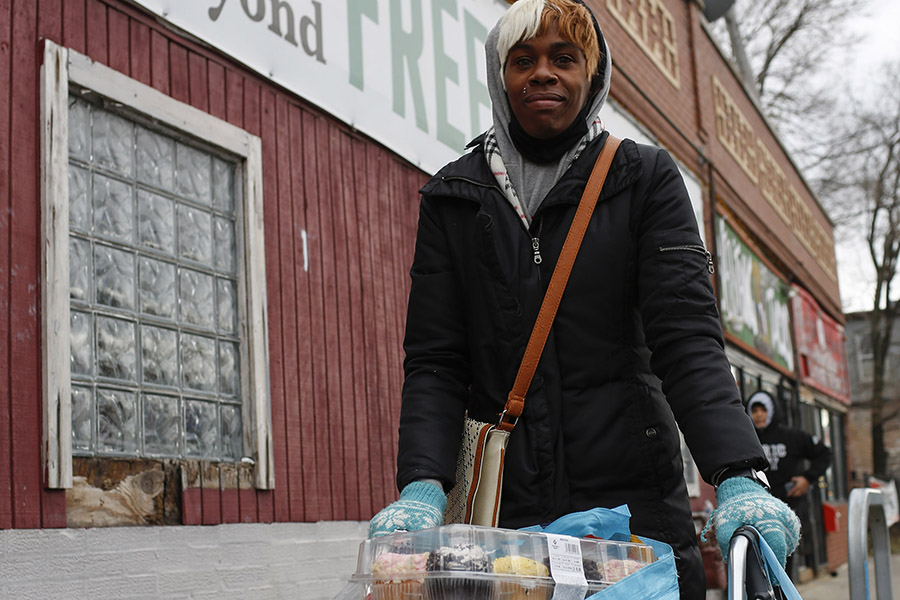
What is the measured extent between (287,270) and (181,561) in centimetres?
159

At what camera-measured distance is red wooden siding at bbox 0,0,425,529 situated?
389 cm

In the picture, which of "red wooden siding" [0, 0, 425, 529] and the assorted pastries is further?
"red wooden siding" [0, 0, 425, 529]

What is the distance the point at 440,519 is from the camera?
2020 millimetres

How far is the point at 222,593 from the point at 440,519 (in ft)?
9.84

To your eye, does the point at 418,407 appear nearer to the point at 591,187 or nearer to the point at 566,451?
the point at 566,451

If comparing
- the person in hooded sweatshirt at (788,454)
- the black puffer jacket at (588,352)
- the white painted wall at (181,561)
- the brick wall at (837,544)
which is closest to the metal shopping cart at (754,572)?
the black puffer jacket at (588,352)

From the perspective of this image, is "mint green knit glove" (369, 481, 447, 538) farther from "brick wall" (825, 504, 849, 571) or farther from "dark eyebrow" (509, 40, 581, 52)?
"brick wall" (825, 504, 849, 571)

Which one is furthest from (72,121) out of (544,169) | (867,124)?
(867,124)

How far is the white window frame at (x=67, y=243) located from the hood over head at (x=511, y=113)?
2.26m

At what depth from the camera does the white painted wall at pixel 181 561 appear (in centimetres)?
379

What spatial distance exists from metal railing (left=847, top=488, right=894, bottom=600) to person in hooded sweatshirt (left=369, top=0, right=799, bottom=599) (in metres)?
2.06

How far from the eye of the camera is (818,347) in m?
21.4

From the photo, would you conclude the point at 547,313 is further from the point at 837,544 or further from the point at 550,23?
the point at 837,544

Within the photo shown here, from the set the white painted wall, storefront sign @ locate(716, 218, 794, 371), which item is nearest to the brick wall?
storefront sign @ locate(716, 218, 794, 371)
